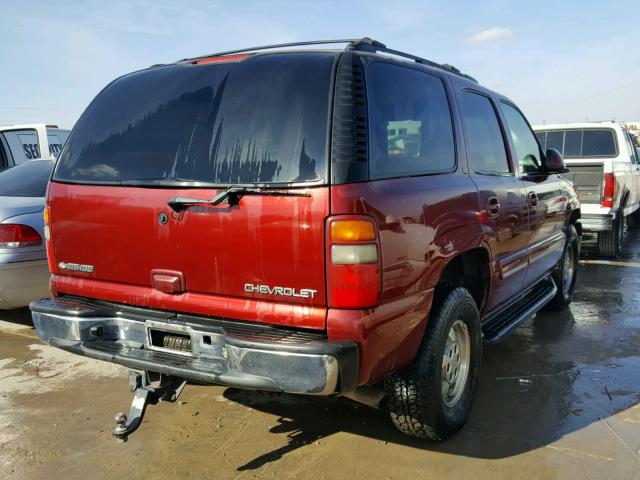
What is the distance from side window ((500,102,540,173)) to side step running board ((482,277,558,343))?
1.02 m

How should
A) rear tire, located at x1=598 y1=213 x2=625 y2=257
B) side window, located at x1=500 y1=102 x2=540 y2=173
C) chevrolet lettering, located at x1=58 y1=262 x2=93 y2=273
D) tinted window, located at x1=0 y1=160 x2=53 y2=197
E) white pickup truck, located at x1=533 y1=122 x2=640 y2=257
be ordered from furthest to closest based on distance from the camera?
rear tire, located at x1=598 y1=213 x2=625 y2=257, white pickup truck, located at x1=533 y1=122 x2=640 y2=257, tinted window, located at x1=0 y1=160 x2=53 y2=197, side window, located at x1=500 y1=102 x2=540 y2=173, chevrolet lettering, located at x1=58 y1=262 x2=93 y2=273

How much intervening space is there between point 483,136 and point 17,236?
367cm

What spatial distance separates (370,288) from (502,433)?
4.85 ft

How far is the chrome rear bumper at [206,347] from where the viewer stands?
7.58 ft

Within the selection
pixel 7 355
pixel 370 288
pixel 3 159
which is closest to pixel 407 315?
pixel 370 288

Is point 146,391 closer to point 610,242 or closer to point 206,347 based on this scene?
point 206,347

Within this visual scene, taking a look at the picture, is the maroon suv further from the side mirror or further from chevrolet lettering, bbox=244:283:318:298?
the side mirror

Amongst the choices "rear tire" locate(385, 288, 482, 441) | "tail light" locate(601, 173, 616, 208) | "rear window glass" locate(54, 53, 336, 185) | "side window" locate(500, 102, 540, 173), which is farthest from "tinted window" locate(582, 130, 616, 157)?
"rear window glass" locate(54, 53, 336, 185)

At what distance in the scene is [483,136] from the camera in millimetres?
3746

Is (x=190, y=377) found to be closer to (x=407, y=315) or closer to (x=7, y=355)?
(x=407, y=315)

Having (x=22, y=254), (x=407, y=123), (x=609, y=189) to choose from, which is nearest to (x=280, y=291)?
(x=407, y=123)

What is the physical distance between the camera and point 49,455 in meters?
3.02

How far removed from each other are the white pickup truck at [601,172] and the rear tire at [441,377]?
5047mm

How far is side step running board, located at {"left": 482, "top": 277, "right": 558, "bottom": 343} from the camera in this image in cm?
373
